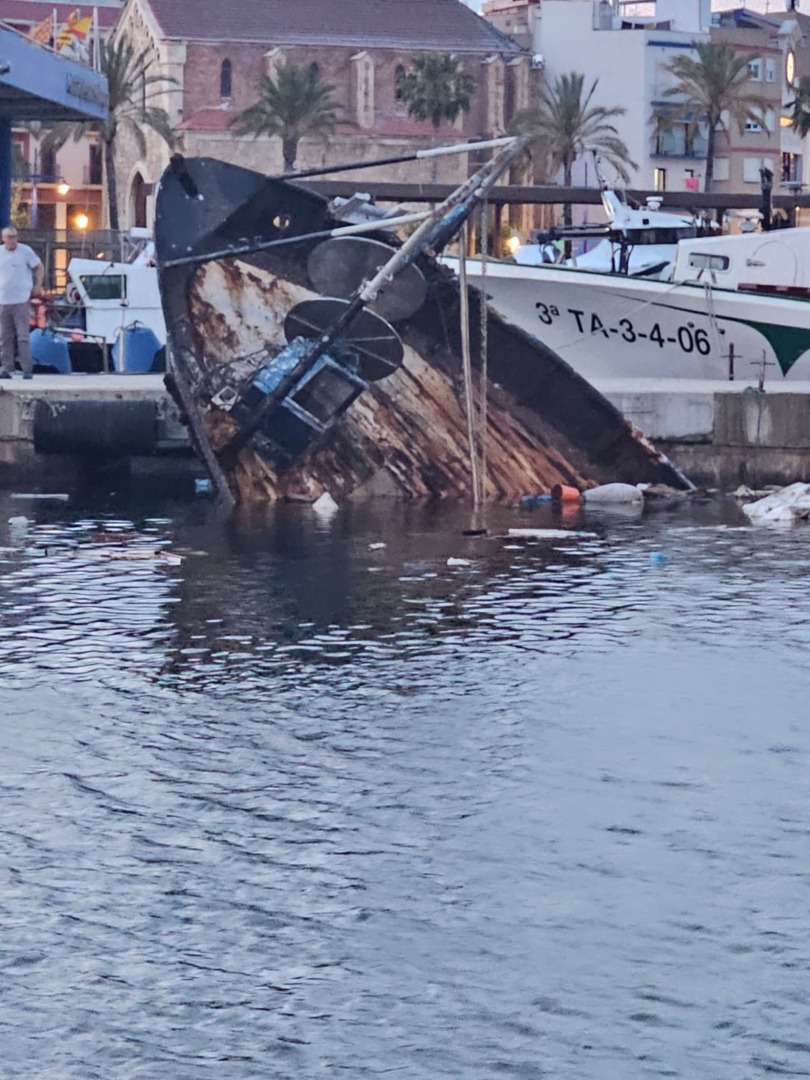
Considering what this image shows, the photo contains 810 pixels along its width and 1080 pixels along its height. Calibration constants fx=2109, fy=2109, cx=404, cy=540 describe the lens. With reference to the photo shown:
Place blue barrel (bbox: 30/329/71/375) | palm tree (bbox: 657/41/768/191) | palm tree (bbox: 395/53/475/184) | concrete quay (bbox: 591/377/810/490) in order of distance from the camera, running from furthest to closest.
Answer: palm tree (bbox: 395/53/475/184)
palm tree (bbox: 657/41/768/191)
blue barrel (bbox: 30/329/71/375)
concrete quay (bbox: 591/377/810/490)

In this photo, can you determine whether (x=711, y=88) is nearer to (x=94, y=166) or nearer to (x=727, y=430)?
(x=94, y=166)

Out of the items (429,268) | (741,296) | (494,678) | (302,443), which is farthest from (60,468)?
(494,678)

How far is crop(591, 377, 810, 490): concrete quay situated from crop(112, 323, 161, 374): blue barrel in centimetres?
877

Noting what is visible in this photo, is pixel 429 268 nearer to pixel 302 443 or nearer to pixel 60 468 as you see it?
pixel 302 443

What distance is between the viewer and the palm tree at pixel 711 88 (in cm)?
8531

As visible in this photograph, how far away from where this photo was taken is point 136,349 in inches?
1079

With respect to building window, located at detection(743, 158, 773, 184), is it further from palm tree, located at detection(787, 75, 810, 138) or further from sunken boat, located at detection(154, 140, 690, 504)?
sunken boat, located at detection(154, 140, 690, 504)

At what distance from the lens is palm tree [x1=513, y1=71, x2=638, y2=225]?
277ft

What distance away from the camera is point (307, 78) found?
85562mm

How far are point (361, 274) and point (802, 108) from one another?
277ft

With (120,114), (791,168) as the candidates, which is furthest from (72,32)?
(791,168)

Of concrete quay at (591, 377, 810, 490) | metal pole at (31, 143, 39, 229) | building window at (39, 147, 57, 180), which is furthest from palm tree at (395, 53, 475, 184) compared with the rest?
concrete quay at (591, 377, 810, 490)

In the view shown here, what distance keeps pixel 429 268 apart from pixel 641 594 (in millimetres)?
5194

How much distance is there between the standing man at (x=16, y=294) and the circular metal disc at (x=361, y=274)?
13.7ft
